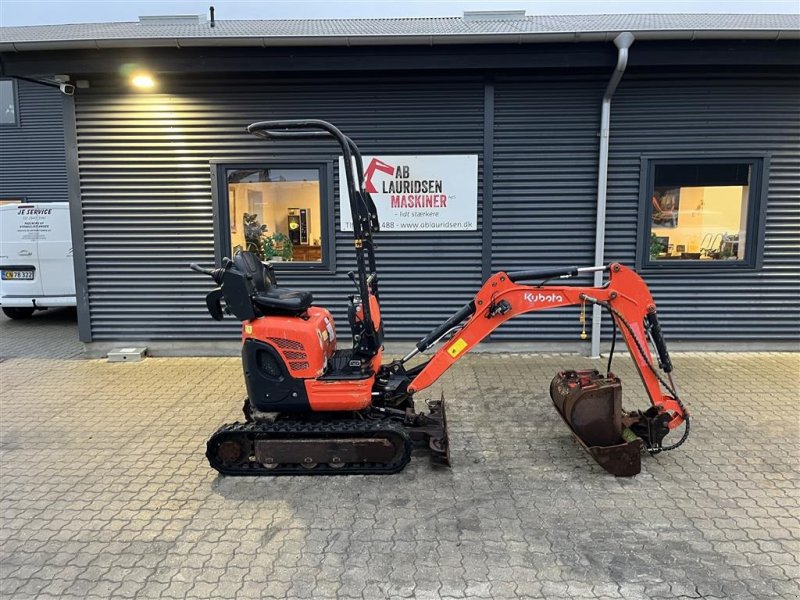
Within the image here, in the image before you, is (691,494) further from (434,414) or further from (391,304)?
(391,304)

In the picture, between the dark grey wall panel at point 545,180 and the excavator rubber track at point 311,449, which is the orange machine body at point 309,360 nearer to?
the excavator rubber track at point 311,449

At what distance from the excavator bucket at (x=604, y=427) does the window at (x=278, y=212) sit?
407 centimetres

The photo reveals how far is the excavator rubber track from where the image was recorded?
12.7 feet

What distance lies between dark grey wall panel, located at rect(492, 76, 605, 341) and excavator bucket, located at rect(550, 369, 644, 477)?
127 inches

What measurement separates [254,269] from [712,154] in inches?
232

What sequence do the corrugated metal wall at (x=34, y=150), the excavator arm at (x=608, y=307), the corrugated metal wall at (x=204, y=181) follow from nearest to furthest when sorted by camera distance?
the excavator arm at (x=608, y=307) < the corrugated metal wall at (x=204, y=181) < the corrugated metal wall at (x=34, y=150)

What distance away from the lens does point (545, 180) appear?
6.98 m

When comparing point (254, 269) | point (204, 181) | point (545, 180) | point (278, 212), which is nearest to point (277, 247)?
point (278, 212)

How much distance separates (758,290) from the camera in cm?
707

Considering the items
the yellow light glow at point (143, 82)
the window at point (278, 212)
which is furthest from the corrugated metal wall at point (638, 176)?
the yellow light glow at point (143, 82)

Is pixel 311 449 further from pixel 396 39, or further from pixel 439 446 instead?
pixel 396 39

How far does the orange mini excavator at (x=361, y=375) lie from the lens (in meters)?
3.88

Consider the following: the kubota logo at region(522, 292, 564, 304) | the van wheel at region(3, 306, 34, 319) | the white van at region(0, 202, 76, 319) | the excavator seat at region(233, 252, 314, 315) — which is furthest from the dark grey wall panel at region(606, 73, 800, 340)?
the van wheel at region(3, 306, 34, 319)

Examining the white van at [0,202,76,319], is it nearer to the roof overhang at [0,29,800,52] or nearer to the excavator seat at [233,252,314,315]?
the roof overhang at [0,29,800,52]
